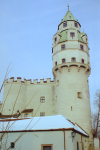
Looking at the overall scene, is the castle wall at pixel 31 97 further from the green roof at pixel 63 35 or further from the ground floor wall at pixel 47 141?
the ground floor wall at pixel 47 141

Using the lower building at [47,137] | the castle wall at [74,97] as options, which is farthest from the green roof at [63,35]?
the lower building at [47,137]

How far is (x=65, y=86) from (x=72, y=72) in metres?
2.92

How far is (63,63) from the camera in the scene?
3153cm

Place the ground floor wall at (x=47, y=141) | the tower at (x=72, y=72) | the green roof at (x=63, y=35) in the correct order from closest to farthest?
the ground floor wall at (x=47, y=141) → the tower at (x=72, y=72) → the green roof at (x=63, y=35)

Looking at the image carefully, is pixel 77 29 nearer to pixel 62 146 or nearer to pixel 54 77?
pixel 54 77

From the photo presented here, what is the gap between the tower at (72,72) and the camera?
28891mm

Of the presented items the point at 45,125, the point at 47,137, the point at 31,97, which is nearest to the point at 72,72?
the point at 31,97

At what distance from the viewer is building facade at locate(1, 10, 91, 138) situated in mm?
29219

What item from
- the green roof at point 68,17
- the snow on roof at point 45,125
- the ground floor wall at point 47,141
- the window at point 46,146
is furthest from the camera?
the green roof at point 68,17

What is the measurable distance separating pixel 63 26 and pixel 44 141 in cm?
2732

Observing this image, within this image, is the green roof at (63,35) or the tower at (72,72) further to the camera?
the green roof at (63,35)

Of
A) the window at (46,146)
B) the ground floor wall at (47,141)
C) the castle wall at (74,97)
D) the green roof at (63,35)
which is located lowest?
the window at (46,146)

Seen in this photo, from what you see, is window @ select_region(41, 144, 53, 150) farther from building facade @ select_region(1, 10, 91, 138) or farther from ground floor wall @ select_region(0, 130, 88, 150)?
building facade @ select_region(1, 10, 91, 138)

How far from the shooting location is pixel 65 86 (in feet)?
99.5
